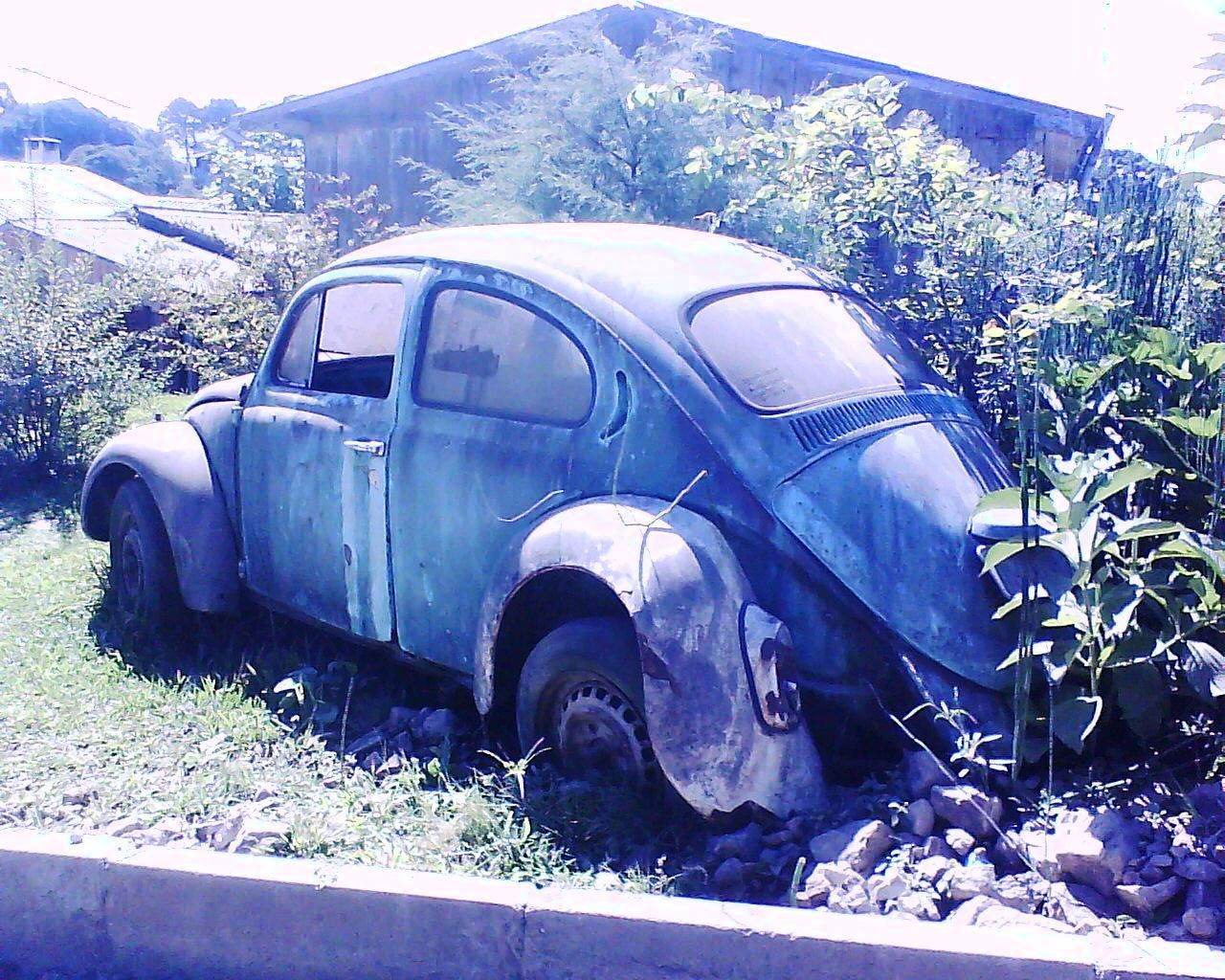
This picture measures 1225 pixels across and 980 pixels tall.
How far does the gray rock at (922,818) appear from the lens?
2.99 meters

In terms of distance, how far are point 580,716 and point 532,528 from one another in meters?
0.57

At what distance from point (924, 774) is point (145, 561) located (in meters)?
3.33

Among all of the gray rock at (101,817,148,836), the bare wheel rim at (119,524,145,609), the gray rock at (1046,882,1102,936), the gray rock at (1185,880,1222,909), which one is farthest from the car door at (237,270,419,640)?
the gray rock at (1185,880,1222,909)

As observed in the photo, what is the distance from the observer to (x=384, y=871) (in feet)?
9.14

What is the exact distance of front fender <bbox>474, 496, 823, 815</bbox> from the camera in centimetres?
300

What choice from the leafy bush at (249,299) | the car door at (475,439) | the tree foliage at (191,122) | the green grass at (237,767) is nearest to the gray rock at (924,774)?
the green grass at (237,767)

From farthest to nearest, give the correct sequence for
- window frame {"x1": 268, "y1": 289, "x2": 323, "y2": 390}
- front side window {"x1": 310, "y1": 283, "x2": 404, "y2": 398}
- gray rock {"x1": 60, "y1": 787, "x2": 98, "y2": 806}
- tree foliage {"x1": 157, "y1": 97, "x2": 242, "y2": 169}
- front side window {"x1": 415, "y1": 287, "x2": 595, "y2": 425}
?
tree foliage {"x1": 157, "y1": 97, "x2": 242, "y2": 169}, window frame {"x1": 268, "y1": 289, "x2": 323, "y2": 390}, front side window {"x1": 310, "y1": 283, "x2": 404, "y2": 398}, front side window {"x1": 415, "y1": 287, "x2": 595, "y2": 425}, gray rock {"x1": 60, "y1": 787, "x2": 98, "y2": 806}

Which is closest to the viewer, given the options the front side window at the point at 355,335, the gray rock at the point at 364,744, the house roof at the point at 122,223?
the gray rock at the point at 364,744

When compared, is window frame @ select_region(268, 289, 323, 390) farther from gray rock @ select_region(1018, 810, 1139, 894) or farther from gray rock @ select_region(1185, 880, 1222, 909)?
gray rock @ select_region(1185, 880, 1222, 909)

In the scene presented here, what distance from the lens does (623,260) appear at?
3.80 meters

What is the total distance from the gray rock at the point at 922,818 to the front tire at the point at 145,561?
10.7 ft

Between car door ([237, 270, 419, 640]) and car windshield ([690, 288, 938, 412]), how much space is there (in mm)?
1177

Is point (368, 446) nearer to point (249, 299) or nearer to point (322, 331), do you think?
point (322, 331)

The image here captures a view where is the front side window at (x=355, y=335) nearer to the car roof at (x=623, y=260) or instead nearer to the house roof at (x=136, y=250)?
the car roof at (x=623, y=260)
